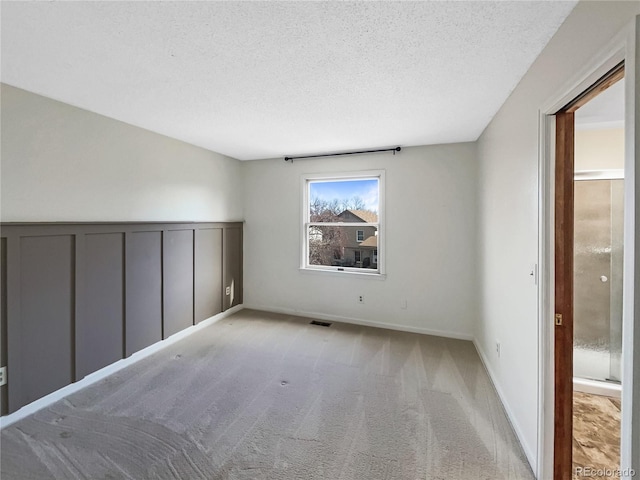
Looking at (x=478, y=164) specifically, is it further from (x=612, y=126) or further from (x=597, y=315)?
(x=597, y=315)

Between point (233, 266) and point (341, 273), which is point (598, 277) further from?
point (233, 266)

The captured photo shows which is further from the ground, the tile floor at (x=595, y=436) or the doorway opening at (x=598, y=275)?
the doorway opening at (x=598, y=275)

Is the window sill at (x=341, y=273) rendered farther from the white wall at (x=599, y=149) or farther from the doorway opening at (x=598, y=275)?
the white wall at (x=599, y=149)

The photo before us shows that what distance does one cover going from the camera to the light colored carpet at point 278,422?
1646 mm

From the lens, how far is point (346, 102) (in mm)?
2271

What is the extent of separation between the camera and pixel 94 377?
8.27ft

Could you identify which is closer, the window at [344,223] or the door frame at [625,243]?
the door frame at [625,243]

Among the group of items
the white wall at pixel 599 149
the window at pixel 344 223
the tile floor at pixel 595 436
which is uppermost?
the white wall at pixel 599 149

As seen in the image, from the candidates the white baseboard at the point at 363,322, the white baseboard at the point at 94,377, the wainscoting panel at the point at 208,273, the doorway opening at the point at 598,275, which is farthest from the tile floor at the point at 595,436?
the wainscoting panel at the point at 208,273

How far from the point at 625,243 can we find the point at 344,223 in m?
3.25

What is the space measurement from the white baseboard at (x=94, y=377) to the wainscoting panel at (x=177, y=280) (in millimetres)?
90

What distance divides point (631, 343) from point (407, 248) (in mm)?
2826

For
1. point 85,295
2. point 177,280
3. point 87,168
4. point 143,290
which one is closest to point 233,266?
point 177,280

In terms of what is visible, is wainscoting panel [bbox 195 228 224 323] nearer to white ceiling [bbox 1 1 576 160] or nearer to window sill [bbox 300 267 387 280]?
window sill [bbox 300 267 387 280]
